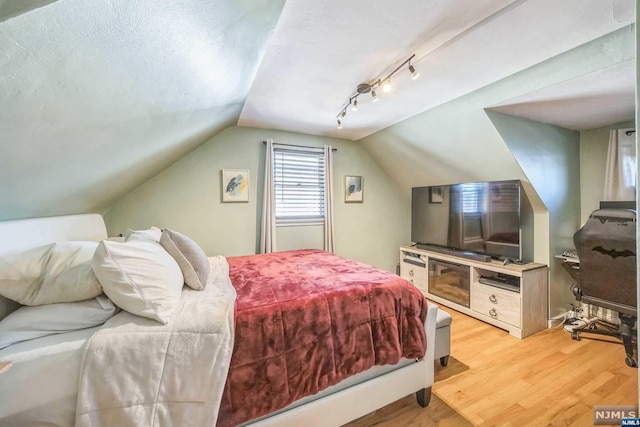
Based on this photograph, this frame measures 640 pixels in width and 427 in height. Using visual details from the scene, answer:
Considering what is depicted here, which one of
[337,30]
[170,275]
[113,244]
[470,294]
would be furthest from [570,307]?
[113,244]

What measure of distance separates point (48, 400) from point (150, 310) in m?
0.41

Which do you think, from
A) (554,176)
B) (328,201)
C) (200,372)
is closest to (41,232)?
(200,372)

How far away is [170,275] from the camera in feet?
4.46

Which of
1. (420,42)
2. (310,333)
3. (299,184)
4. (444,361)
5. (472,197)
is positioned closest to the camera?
(310,333)

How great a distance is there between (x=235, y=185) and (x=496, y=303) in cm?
332

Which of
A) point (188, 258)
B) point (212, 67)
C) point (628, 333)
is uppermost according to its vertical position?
point (212, 67)

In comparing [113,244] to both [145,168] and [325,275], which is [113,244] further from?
[145,168]

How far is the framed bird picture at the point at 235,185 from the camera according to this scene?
10.6ft

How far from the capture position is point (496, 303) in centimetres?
276

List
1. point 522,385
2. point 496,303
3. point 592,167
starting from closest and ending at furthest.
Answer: point 522,385 < point 496,303 < point 592,167

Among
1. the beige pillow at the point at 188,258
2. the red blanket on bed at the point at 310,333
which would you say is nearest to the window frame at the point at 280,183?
the red blanket on bed at the point at 310,333

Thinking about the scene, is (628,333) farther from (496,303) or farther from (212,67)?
(212,67)

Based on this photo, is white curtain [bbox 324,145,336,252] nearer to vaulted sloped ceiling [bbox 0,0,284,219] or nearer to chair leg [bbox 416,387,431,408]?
vaulted sloped ceiling [bbox 0,0,284,219]

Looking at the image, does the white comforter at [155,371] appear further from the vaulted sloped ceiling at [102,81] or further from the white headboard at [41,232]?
the vaulted sloped ceiling at [102,81]
